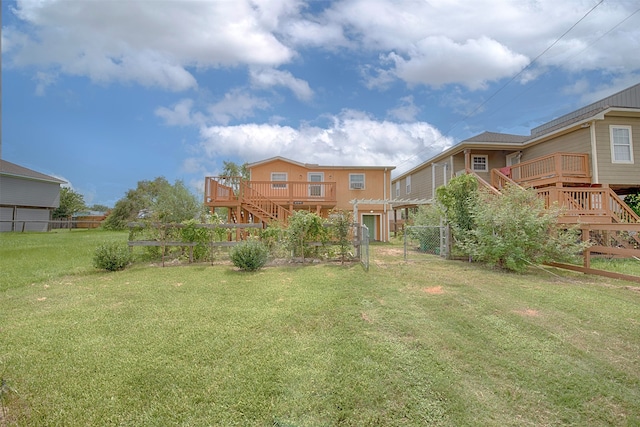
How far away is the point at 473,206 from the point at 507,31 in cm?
599

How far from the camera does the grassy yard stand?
227 centimetres

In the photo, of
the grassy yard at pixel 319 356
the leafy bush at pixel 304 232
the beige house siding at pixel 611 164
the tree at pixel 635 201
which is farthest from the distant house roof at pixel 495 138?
the grassy yard at pixel 319 356

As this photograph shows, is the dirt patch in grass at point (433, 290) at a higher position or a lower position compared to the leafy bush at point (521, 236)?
lower

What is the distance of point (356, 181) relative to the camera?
61.3 feet

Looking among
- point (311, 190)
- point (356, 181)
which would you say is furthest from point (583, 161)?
point (311, 190)

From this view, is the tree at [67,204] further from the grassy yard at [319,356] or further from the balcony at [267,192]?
the grassy yard at [319,356]

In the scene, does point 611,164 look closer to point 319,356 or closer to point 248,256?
point 248,256

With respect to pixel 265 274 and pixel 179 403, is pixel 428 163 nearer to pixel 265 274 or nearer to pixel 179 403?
pixel 265 274

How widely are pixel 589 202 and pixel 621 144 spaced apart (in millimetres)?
3642

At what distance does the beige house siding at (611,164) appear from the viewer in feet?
39.0

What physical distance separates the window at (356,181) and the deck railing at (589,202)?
937 centimetres

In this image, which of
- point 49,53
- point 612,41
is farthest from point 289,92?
point 612,41

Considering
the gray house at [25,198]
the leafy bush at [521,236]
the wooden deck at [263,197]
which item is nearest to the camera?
the leafy bush at [521,236]

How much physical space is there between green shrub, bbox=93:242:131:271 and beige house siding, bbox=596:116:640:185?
663 inches
